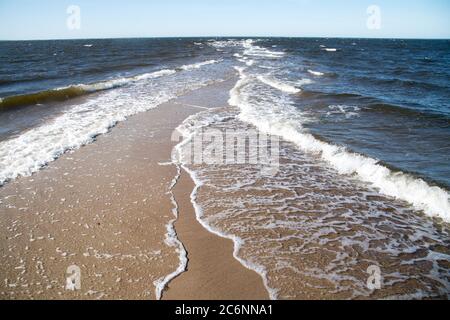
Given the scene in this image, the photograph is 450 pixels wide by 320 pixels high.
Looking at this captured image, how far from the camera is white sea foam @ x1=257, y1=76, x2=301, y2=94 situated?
19.1m

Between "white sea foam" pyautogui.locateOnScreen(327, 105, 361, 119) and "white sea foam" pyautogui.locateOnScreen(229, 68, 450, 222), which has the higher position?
"white sea foam" pyautogui.locateOnScreen(327, 105, 361, 119)

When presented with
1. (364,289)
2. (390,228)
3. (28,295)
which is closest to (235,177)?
(390,228)

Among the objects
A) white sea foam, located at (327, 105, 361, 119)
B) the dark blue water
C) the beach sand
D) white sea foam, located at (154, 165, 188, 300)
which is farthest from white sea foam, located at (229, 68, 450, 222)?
white sea foam, located at (154, 165, 188, 300)

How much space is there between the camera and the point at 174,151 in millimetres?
8914

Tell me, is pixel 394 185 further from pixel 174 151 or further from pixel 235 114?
pixel 235 114

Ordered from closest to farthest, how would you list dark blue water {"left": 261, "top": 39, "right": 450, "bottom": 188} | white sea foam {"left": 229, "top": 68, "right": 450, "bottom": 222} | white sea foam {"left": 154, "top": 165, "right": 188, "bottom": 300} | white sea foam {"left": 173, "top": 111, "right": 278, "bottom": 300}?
white sea foam {"left": 154, "top": 165, "right": 188, "bottom": 300} < white sea foam {"left": 173, "top": 111, "right": 278, "bottom": 300} < white sea foam {"left": 229, "top": 68, "right": 450, "bottom": 222} < dark blue water {"left": 261, "top": 39, "right": 450, "bottom": 188}

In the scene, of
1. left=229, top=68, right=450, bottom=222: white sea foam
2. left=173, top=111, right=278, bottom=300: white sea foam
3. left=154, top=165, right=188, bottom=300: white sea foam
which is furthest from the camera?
left=229, top=68, right=450, bottom=222: white sea foam

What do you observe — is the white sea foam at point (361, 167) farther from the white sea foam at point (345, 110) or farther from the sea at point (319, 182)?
the white sea foam at point (345, 110)

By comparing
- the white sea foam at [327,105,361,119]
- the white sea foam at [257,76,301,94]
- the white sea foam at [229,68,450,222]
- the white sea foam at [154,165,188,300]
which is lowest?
the white sea foam at [154,165,188,300]

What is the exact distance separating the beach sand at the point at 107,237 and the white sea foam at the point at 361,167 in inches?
158

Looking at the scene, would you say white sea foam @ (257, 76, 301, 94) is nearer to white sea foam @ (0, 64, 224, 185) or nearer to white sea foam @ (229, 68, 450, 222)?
white sea foam @ (0, 64, 224, 185)

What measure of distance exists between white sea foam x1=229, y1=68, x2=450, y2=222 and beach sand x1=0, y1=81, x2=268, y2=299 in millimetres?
4005

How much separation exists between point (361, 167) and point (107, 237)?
604 cm
